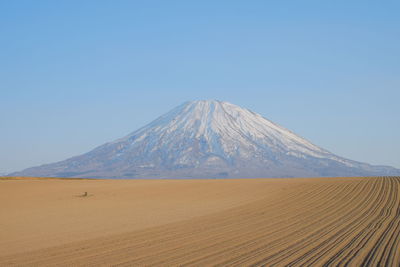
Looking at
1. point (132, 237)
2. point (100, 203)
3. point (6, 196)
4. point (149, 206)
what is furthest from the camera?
point (6, 196)

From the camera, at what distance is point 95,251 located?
549 inches

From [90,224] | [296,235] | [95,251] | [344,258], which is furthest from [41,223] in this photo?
[344,258]

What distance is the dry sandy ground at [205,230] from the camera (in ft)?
41.7

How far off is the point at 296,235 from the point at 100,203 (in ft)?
53.7

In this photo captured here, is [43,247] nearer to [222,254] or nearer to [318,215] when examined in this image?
[222,254]

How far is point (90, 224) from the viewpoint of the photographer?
66.7 ft

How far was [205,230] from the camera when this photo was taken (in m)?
17.3

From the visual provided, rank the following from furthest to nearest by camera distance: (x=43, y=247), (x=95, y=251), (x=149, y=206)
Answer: (x=149, y=206) < (x=43, y=247) < (x=95, y=251)

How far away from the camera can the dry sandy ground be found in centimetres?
1272

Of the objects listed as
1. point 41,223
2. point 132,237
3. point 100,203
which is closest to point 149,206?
point 100,203

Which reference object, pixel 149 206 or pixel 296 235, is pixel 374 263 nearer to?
pixel 296 235

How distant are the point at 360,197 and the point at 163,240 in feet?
53.1

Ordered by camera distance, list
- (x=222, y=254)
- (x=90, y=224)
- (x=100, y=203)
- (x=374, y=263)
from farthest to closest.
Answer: (x=100, y=203) < (x=90, y=224) < (x=222, y=254) < (x=374, y=263)

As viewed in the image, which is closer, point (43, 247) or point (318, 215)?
point (43, 247)
